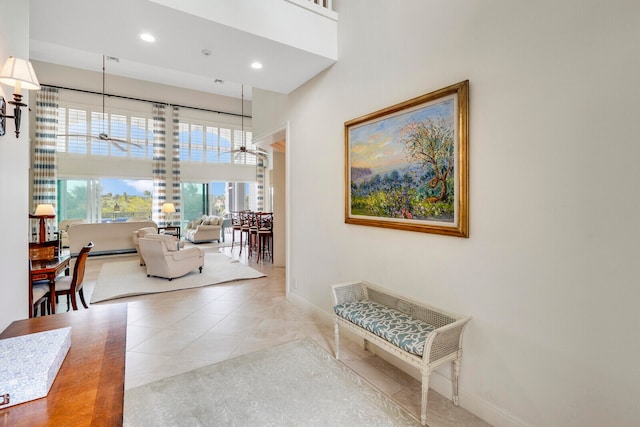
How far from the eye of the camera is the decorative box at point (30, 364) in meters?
0.92

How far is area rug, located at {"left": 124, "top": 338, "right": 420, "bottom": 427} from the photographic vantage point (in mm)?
1979

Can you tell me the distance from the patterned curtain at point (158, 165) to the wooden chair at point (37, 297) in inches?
275

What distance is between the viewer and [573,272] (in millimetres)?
1607

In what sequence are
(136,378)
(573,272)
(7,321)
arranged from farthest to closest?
(136,378) < (7,321) < (573,272)

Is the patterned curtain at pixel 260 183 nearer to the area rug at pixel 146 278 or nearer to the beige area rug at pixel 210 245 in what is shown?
the beige area rug at pixel 210 245

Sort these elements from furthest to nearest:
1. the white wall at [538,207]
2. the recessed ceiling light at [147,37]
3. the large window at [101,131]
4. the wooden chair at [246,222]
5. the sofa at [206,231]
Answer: the sofa at [206,231], the large window at [101,131], the wooden chair at [246,222], the recessed ceiling light at [147,37], the white wall at [538,207]

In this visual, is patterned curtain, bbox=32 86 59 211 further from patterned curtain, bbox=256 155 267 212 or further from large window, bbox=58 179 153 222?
patterned curtain, bbox=256 155 267 212

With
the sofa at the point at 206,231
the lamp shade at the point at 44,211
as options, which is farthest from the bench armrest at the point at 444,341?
the sofa at the point at 206,231

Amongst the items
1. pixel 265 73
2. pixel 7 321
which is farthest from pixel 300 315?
pixel 265 73

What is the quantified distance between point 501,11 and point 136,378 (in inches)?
146

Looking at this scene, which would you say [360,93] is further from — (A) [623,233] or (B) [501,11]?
(A) [623,233]

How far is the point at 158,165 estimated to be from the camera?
988cm

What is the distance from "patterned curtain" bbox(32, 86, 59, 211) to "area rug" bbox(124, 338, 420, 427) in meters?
8.69

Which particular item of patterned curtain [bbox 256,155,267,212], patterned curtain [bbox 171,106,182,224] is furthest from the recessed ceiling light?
patterned curtain [bbox 256,155,267,212]
